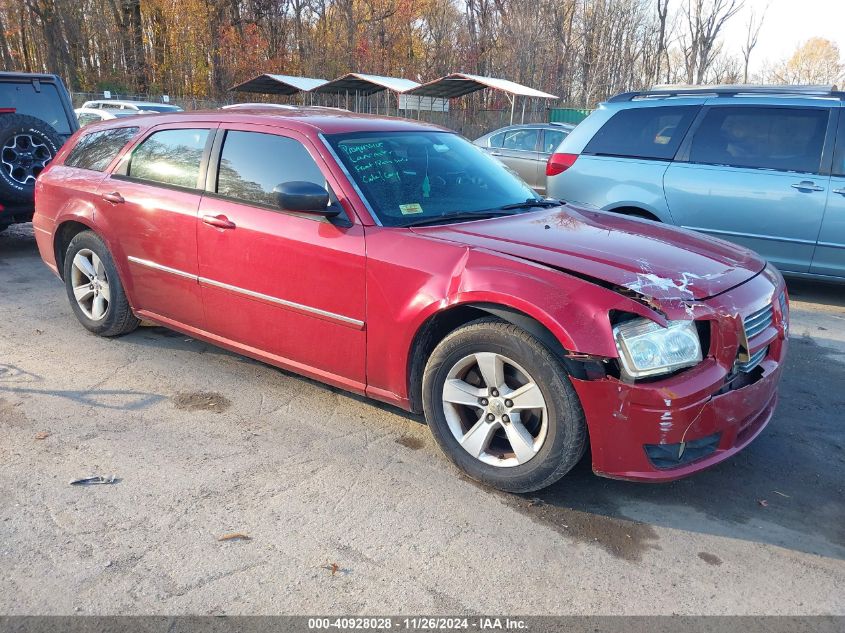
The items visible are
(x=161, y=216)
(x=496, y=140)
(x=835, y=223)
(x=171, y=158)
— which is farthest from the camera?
(x=496, y=140)

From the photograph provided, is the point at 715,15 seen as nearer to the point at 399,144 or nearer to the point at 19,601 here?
the point at 399,144

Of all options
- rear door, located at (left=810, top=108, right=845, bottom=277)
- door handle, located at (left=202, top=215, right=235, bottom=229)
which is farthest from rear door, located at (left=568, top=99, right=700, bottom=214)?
door handle, located at (left=202, top=215, right=235, bottom=229)

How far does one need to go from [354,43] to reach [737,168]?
36.6 meters

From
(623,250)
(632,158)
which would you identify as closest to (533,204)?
(623,250)

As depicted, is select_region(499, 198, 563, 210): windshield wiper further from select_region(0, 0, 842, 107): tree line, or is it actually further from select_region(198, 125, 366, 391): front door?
select_region(0, 0, 842, 107): tree line

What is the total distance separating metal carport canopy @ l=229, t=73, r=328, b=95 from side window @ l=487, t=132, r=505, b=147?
1314 cm

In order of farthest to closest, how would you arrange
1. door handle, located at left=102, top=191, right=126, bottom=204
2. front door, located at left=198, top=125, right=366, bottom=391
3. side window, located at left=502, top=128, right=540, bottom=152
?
side window, located at left=502, top=128, right=540, bottom=152 → door handle, located at left=102, top=191, right=126, bottom=204 → front door, located at left=198, top=125, right=366, bottom=391

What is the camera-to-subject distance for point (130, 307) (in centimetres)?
480

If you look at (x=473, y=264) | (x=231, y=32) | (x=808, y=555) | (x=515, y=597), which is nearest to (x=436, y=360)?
(x=473, y=264)

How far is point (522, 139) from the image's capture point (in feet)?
36.8

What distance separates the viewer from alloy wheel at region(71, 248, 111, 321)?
16.0 ft

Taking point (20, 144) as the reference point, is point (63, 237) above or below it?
below

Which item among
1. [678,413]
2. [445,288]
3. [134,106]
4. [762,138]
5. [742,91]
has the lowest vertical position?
[678,413]

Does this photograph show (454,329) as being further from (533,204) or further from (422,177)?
(533,204)
